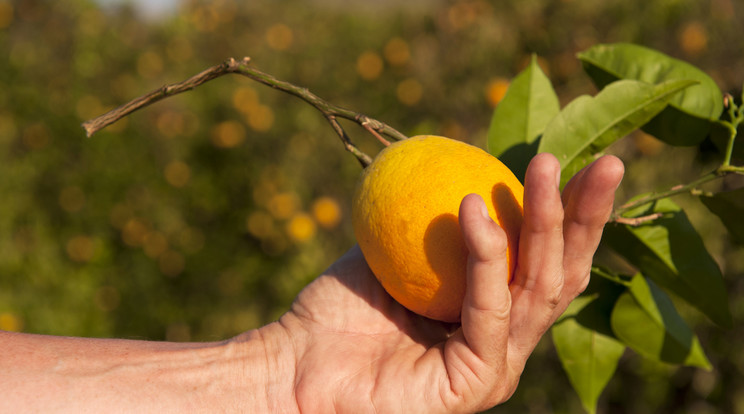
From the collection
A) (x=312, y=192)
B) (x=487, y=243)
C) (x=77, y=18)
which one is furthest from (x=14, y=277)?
(x=487, y=243)

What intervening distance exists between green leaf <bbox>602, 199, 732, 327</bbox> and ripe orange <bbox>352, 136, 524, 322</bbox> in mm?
251

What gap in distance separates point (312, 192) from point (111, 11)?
2.64 meters

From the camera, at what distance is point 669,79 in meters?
0.91

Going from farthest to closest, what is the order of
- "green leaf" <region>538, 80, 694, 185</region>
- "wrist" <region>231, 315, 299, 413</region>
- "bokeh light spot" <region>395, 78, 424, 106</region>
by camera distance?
"bokeh light spot" <region>395, 78, 424, 106</region> < "wrist" <region>231, 315, 299, 413</region> < "green leaf" <region>538, 80, 694, 185</region>

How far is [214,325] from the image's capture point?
242cm

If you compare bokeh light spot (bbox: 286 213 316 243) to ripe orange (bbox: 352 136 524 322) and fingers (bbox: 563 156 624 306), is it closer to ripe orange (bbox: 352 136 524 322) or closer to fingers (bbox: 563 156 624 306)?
ripe orange (bbox: 352 136 524 322)

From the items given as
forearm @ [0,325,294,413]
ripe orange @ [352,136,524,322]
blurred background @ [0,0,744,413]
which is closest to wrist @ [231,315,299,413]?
forearm @ [0,325,294,413]

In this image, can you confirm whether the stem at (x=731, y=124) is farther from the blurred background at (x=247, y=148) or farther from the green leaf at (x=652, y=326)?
the blurred background at (x=247, y=148)

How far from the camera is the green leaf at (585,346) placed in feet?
3.28

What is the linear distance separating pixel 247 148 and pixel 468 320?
7.89ft

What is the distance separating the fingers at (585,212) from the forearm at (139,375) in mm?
513

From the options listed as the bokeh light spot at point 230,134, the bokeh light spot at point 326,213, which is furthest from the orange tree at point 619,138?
the bokeh light spot at point 230,134

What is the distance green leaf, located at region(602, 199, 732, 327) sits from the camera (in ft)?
2.94

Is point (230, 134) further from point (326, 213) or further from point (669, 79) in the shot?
point (669, 79)
